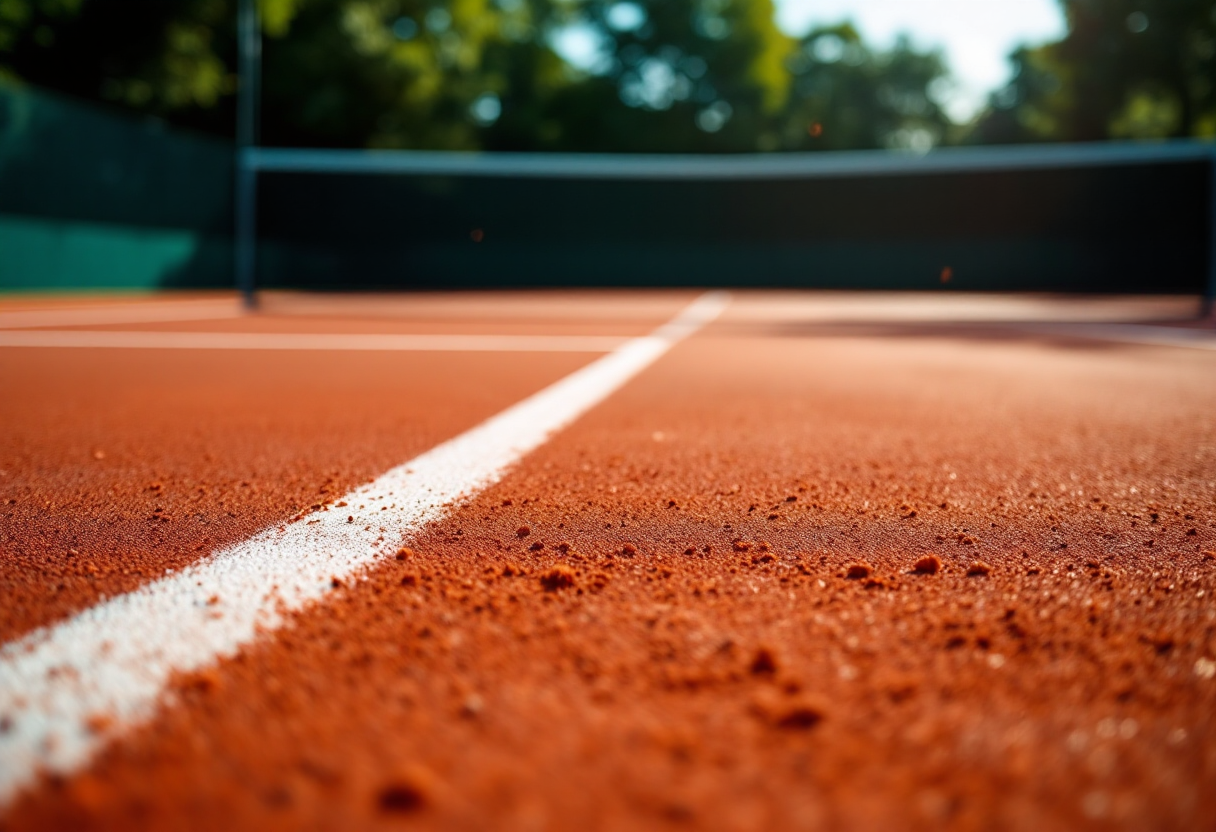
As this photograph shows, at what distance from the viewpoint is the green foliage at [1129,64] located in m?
28.3

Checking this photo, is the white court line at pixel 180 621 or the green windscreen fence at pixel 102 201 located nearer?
the white court line at pixel 180 621

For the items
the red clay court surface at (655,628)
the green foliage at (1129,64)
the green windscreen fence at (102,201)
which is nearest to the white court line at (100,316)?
the green windscreen fence at (102,201)

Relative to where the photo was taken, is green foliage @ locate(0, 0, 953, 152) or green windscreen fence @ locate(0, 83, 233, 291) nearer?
green windscreen fence @ locate(0, 83, 233, 291)

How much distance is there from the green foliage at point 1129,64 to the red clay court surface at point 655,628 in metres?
30.7

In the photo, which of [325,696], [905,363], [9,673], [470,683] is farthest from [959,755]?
[905,363]

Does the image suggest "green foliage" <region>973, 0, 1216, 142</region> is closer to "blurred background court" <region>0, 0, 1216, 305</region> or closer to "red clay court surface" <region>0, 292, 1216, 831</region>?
"blurred background court" <region>0, 0, 1216, 305</region>

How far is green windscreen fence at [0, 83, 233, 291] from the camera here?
1470cm

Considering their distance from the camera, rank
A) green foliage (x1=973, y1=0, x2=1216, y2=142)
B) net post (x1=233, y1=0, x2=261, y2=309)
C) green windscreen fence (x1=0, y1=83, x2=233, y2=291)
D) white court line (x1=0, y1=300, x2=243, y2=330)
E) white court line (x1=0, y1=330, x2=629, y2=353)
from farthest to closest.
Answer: green foliage (x1=973, y1=0, x2=1216, y2=142), green windscreen fence (x1=0, y1=83, x2=233, y2=291), net post (x1=233, y1=0, x2=261, y2=309), white court line (x1=0, y1=300, x2=243, y2=330), white court line (x1=0, y1=330, x2=629, y2=353)

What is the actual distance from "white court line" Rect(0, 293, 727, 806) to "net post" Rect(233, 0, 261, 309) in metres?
11.1

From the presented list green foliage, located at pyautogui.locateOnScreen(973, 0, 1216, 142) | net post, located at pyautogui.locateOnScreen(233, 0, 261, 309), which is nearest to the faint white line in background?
net post, located at pyautogui.locateOnScreen(233, 0, 261, 309)

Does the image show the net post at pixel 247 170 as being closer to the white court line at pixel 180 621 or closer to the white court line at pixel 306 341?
the white court line at pixel 306 341

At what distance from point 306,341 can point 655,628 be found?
5791mm

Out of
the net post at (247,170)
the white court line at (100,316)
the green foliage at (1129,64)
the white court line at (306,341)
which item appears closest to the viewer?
the white court line at (306,341)

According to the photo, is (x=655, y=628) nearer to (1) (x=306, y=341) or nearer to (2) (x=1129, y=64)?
(1) (x=306, y=341)
